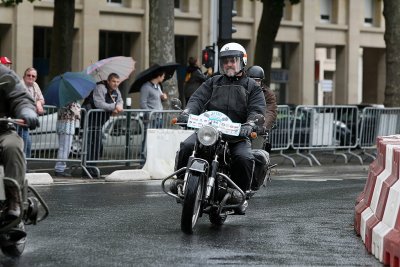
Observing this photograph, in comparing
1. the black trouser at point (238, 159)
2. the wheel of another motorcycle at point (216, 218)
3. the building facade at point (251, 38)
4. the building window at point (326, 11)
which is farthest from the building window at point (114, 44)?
the black trouser at point (238, 159)

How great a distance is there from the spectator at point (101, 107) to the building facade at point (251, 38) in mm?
18884

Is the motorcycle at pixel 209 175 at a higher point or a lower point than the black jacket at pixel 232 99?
lower

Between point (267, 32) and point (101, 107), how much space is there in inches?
613

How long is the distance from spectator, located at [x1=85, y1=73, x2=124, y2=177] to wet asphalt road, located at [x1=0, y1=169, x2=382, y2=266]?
371 cm

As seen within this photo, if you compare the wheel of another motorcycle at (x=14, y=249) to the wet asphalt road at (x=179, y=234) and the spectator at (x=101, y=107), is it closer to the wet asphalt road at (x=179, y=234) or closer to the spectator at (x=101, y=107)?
the wet asphalt road at (x=179, y=234)

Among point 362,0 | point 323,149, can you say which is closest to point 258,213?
point 323,149

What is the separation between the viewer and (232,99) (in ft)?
41.3

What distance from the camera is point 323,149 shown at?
26.5 m

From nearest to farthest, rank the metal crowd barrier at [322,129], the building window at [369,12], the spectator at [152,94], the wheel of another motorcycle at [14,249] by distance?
the wheel of another motorcycle at [14,249]
the spectator at [152,94]
the metal crowd barrier at [322,129]
the building window at [369,12]

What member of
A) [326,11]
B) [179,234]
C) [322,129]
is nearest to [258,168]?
[179,234]

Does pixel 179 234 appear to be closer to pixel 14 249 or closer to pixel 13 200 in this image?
pixel 14 249

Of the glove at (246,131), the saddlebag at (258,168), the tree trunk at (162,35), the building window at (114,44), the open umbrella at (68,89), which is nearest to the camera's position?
the glove at (246,131)

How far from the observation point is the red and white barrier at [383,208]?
9.73 metres

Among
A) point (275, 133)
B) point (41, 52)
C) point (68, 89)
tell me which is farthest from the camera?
point (41, 52)
